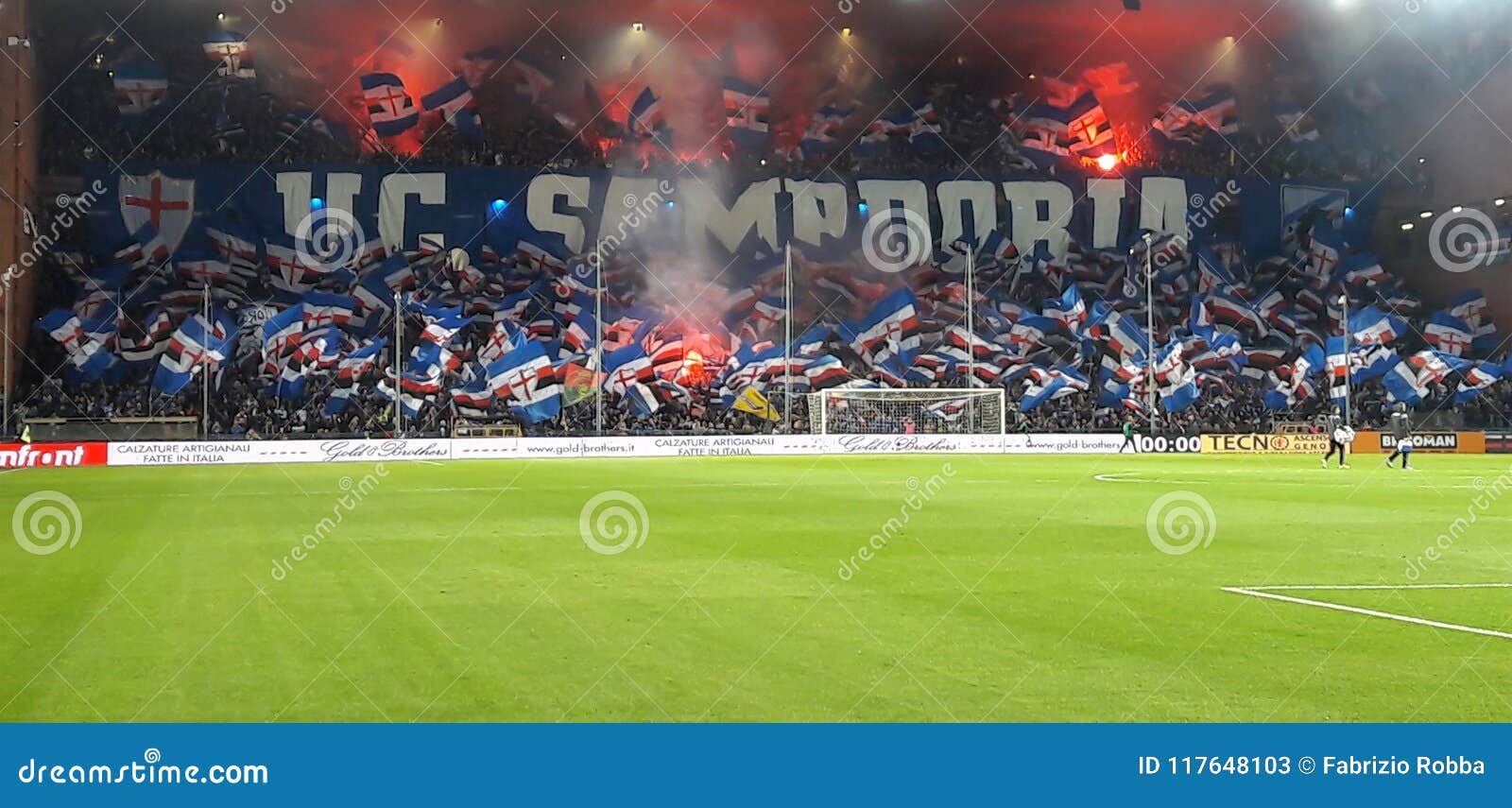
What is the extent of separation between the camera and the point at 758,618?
10477mm

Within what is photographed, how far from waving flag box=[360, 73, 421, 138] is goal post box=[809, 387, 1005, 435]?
2820 cm

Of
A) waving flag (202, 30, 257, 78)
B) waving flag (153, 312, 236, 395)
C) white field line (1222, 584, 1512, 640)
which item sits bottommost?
white field line (1222, 584, 1512, 640)

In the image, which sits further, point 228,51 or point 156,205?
point 228,51

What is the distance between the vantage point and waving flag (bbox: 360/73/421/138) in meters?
66.9

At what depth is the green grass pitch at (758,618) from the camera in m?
7.50

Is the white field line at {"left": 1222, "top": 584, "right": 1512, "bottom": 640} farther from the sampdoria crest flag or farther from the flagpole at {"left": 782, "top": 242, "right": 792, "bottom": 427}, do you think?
the sampdoria crest flag

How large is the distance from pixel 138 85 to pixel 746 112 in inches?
1212

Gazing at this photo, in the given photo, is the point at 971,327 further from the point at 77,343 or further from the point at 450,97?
the point at 77,343

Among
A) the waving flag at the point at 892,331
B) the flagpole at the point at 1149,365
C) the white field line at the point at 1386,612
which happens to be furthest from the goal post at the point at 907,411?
the white field line at the point at 1386,612

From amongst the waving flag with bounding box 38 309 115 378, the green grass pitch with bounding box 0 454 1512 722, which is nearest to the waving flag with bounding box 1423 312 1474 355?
the green grass pitch with bounding box 0 454 1512 722

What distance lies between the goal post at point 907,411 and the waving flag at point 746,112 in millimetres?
19239

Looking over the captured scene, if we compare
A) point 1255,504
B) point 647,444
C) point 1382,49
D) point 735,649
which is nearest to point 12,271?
point 647,444

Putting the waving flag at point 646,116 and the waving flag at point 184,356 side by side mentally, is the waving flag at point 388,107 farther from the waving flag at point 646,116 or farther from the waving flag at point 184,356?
the waving flag at point 184,356

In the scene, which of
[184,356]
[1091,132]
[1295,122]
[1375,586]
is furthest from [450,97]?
[1375,586]
